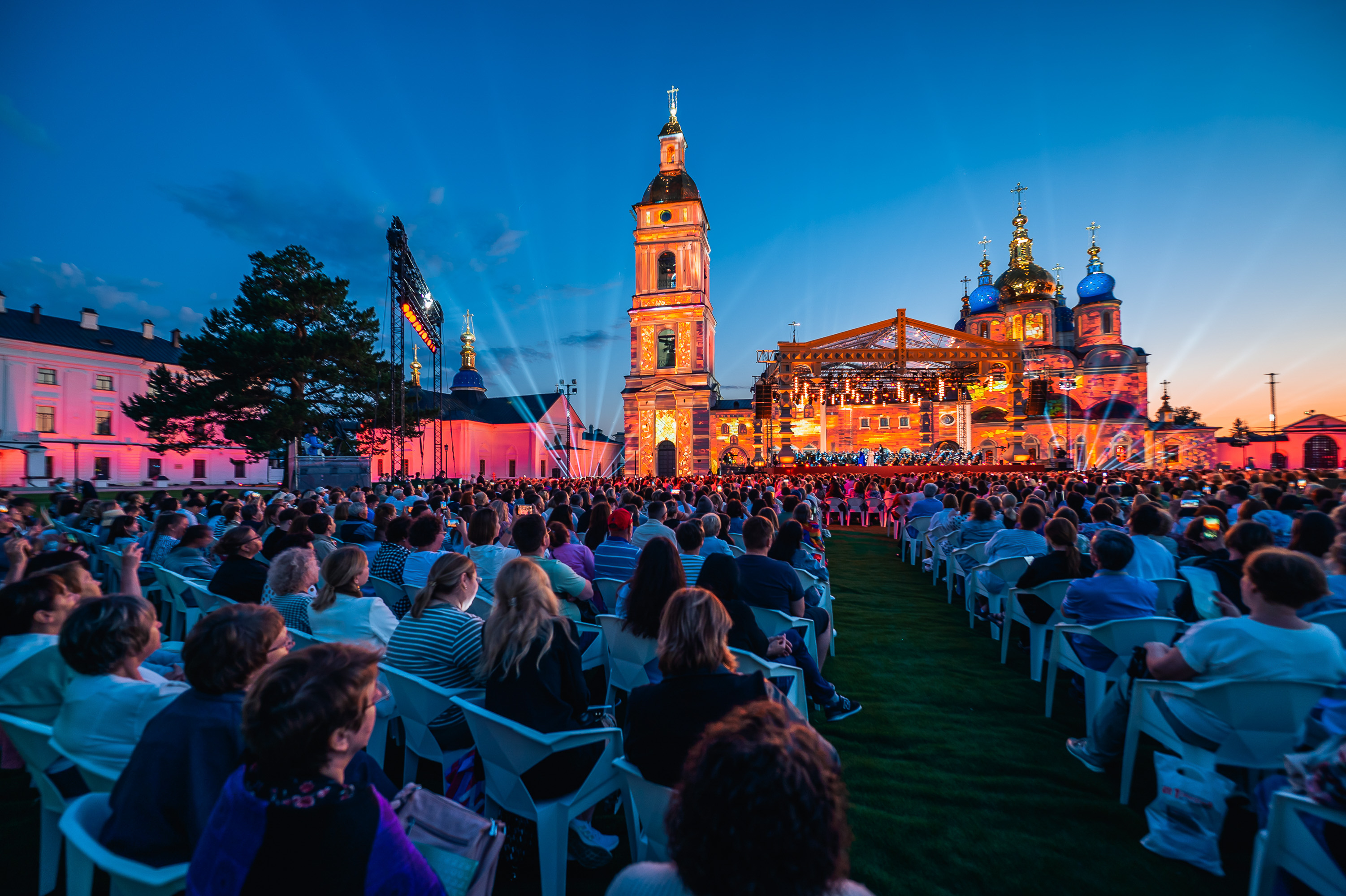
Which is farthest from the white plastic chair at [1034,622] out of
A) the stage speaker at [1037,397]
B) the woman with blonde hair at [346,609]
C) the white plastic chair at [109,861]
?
the stage speaker at [1037,397]

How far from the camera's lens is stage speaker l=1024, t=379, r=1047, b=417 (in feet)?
92.0

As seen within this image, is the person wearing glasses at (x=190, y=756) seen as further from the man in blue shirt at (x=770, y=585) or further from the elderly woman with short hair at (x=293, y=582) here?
the man in blue shirt at (x=770, y=585)

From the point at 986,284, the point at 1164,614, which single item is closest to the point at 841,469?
the point at 1164,614

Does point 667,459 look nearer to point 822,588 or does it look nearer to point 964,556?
point 964,556

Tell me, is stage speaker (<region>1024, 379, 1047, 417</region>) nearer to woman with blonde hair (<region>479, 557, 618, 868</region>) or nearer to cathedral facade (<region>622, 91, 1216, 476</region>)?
cathedral facade (<region>622, 91, 1216, 476</region>)

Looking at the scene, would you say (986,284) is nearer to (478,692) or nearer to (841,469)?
(841,469)

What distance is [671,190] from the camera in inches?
1518

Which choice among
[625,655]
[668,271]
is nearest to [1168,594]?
[625,655]

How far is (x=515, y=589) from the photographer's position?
111 inches

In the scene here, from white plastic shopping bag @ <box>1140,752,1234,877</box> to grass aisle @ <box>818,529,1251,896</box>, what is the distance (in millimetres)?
78

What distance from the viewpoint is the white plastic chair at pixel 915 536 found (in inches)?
428

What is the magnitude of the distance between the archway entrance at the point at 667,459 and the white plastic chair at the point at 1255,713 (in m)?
35.3

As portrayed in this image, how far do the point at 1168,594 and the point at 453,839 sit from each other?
5.88 m

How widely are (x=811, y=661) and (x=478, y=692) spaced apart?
2.64 metres
